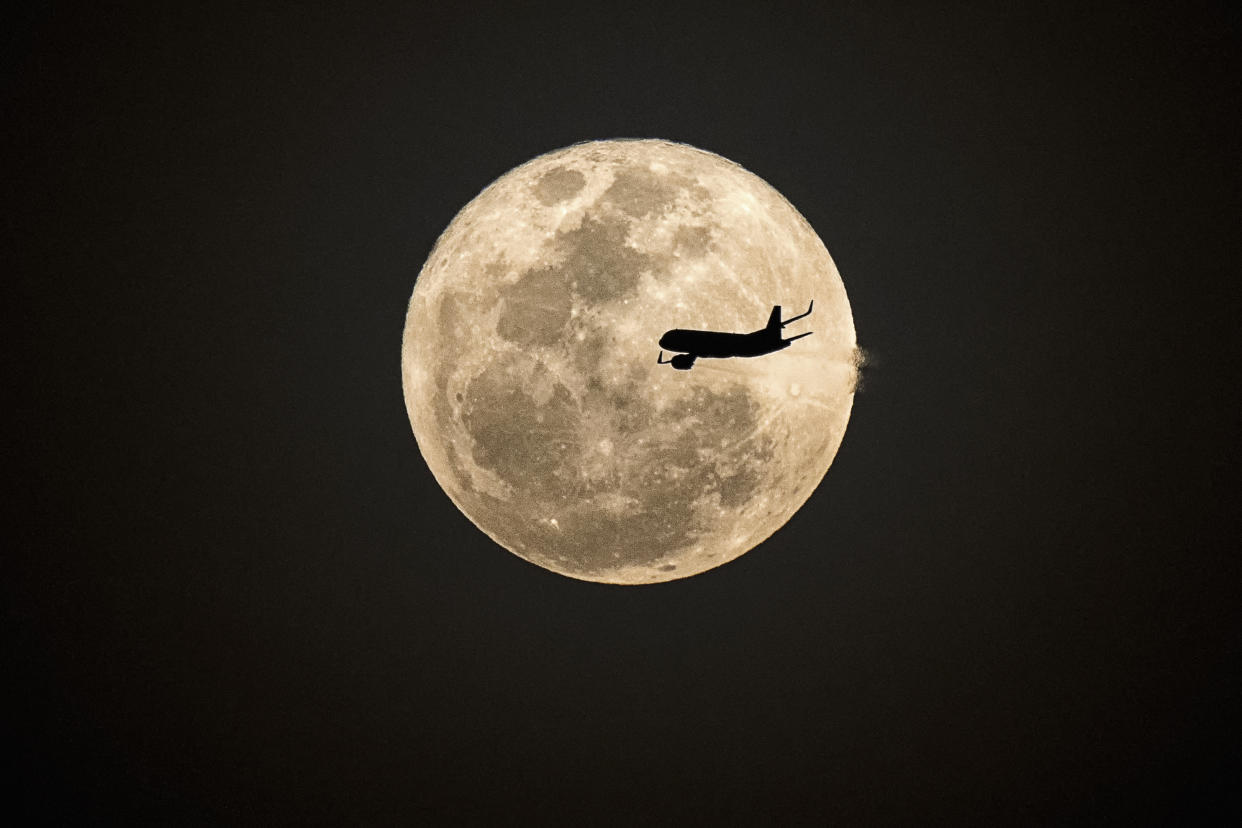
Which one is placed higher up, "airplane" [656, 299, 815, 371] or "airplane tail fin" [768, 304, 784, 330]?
"airplane tail fin" [768, 304, 784, 330]

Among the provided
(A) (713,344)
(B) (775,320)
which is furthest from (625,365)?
(B) (775,320)

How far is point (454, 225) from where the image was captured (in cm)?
294

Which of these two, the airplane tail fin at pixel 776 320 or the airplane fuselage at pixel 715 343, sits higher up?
the airplane tail fin at pixel 776 320

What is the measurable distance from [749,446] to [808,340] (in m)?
0.42

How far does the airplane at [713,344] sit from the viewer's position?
2.33 m

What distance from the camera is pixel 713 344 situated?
2.33 m

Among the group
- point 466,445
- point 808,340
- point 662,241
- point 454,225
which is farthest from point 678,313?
point 454,225

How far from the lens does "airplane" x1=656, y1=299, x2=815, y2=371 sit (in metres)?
2.33

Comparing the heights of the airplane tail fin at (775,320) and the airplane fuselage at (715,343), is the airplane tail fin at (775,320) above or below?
above

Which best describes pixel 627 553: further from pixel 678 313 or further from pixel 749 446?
pixel 678 313

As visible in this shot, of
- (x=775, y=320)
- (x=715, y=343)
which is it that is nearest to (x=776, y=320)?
(x=775, y=320)

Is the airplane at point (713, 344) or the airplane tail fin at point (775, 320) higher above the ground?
the airplane tail fin at point (775, 320)

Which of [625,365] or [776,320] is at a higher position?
[776,320]

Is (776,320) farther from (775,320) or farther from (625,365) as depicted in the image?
(625,365)
